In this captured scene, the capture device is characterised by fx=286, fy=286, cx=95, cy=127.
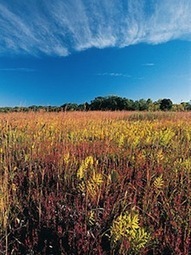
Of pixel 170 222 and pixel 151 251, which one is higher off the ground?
pixel 170 222

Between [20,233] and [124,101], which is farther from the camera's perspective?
[124,101]

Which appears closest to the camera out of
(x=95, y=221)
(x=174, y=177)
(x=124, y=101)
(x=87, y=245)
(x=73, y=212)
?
(x=87, y=245)

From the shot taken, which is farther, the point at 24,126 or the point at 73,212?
→ the point at 24,126

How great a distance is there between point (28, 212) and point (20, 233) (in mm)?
337

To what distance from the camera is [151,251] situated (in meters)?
2.34

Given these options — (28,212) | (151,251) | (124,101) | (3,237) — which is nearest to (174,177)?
(151,251)

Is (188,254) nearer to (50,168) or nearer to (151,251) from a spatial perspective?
(151,251)

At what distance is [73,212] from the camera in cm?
276

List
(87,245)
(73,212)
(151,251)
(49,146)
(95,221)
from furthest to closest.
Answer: (49,146)
(73,212)
(95,221)
(151,251)
(87,245)

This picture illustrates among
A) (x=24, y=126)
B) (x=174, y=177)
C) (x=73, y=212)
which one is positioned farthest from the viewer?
(x=24, y=126)

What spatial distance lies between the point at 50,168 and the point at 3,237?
73.9 inches

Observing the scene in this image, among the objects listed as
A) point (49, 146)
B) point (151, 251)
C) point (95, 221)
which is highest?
point (49, 146)

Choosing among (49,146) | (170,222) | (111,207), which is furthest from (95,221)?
(49,146)

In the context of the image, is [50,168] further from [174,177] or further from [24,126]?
[24,126]
